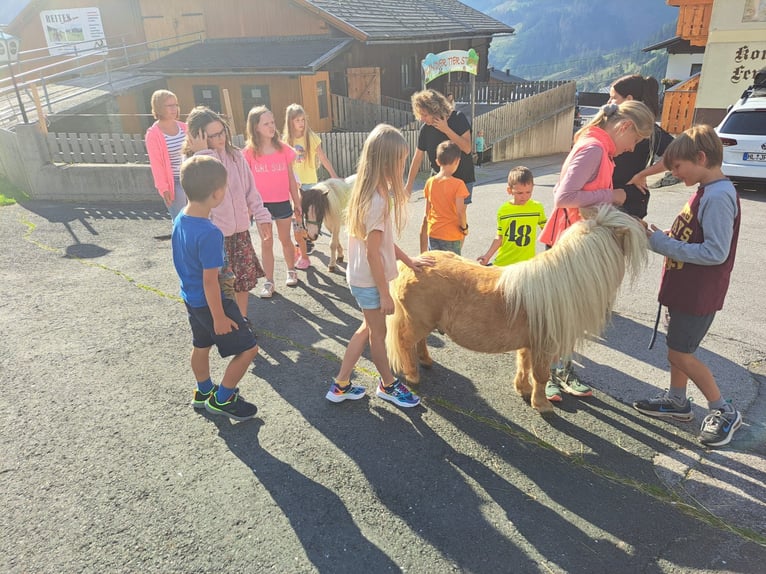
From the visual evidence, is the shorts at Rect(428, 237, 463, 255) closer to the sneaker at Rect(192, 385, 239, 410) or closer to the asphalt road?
the asphalt road

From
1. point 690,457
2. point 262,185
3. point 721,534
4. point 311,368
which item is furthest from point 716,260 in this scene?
point 262,185

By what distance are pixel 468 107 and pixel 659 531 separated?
2172 centimetres

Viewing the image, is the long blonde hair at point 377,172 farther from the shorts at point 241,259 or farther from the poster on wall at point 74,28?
the poster on wall at point 74,28

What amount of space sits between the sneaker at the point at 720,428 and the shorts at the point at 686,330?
504mm

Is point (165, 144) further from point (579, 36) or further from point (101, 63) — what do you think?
point (579, 36)

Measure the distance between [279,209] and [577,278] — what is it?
3465 mm

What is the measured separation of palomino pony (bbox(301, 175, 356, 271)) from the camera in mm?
5898

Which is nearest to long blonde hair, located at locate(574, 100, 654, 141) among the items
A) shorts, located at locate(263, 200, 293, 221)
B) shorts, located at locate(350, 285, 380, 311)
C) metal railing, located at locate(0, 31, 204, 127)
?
shorts, located at locate(350, 285, 380, 311)

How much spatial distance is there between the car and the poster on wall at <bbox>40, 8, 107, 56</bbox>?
22.8m

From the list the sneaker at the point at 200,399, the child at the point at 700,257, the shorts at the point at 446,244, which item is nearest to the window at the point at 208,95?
the shorts at the point at 446,244

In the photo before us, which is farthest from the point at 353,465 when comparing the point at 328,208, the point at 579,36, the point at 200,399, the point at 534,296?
the point at 579,36

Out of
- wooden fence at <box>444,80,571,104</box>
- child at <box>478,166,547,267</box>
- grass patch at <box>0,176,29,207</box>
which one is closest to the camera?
child at <box>478,166,547,267</box>

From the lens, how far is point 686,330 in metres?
3.03

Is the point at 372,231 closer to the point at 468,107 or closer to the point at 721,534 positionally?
the point at 721,534
